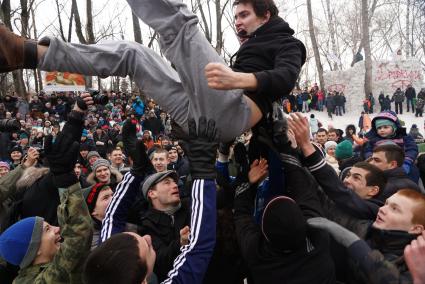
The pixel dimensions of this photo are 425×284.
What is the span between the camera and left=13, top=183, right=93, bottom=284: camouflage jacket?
2338 millimetres

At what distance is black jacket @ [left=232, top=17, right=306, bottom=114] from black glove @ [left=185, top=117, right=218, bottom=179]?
1.12 feet

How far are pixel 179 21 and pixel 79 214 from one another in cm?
126

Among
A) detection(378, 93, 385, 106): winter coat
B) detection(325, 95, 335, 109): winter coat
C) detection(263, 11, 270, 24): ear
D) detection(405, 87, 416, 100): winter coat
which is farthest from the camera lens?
detection(325, 95, 335, 109): winter coat

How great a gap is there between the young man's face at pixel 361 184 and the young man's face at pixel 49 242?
219 cm

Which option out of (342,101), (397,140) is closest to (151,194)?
(397,140)

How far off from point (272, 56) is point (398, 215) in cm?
113

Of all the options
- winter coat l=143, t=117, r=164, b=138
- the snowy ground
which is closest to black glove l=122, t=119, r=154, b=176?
winter coat l=143, t=117, r=164, b=138

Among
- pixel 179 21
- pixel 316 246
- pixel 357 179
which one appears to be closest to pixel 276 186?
pixel 316 246

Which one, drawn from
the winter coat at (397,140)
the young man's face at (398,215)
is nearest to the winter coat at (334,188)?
the young man's face at (398,215)

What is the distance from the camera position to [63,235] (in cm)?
241

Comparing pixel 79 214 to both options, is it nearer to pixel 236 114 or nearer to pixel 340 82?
pixel 236 114

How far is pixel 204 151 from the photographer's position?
7.22 ft

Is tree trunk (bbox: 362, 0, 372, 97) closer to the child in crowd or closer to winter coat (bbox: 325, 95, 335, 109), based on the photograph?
winter coat (bbox: 325, 95, 335, 109)

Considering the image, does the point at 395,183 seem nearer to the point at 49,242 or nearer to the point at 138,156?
the point at 138,156
